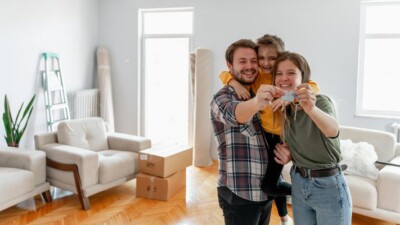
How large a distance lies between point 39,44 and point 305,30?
372 cm

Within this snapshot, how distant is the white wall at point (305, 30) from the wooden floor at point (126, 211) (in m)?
2.00

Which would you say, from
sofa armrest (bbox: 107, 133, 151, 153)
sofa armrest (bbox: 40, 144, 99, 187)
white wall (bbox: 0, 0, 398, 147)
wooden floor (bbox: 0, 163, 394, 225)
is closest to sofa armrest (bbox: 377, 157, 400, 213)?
wooden floor (bbox: 0, 163, 394, 225)

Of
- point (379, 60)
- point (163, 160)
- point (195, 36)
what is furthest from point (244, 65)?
point (195, 36)

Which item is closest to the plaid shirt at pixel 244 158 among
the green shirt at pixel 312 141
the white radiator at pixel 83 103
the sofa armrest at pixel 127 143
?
the green shirt at pixel 312 141

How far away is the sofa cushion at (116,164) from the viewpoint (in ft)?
11.8

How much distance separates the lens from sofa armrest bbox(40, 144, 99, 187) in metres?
3.40

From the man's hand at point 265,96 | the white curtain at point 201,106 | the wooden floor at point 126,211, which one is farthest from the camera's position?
the white curtain at point 201,106

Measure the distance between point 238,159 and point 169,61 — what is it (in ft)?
15.6

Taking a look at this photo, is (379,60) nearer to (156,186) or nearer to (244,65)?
(156,186)

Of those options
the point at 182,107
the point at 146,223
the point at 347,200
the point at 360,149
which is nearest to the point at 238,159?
the point at 347,200

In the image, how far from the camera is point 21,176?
3191 millimetres

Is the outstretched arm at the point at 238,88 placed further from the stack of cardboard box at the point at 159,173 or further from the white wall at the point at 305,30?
the white wall at the point at 305,30

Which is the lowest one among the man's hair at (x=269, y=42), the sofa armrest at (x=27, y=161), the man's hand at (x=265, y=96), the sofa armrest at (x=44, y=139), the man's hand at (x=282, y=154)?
the sofa armrest at (x=27, y=161)

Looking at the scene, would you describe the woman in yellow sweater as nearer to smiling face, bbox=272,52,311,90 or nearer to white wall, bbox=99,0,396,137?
smiling face, bbox=272,52,311,90
